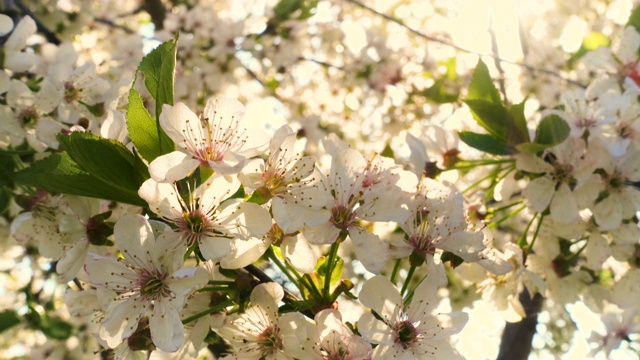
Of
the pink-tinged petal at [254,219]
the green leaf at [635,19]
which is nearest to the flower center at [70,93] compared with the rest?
the pink-tinged petal at [254,219]

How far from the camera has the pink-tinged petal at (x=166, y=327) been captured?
1.06 meters

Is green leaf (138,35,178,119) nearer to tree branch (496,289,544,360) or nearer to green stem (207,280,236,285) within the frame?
green stem (207,280,236,285)

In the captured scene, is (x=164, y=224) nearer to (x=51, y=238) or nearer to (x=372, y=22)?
(x=51, y=238)

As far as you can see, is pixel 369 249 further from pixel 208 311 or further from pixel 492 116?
pixel 492 116

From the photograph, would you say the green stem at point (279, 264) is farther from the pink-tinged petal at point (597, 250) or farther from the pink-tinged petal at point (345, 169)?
the pink-tinged petal at point (597, 250)

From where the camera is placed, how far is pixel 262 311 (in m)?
1.20

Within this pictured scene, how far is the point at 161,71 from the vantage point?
117cm

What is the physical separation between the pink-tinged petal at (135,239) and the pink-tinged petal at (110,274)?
0.07 ft

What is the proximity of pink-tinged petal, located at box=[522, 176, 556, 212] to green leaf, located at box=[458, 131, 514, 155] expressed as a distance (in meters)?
0.11

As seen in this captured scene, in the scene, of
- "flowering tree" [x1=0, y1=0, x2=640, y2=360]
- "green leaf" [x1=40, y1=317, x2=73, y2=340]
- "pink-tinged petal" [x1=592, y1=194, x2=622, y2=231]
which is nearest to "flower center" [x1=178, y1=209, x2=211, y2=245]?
"flowering tree" [x1=0, y1=0, x2=640, y2=360]

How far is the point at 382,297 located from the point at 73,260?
648 millimetres

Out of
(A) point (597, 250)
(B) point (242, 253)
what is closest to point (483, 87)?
(A) point (597, 250)

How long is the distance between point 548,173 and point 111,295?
3.67 feet

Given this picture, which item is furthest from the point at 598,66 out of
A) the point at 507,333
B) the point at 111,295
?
the point at 111,295
